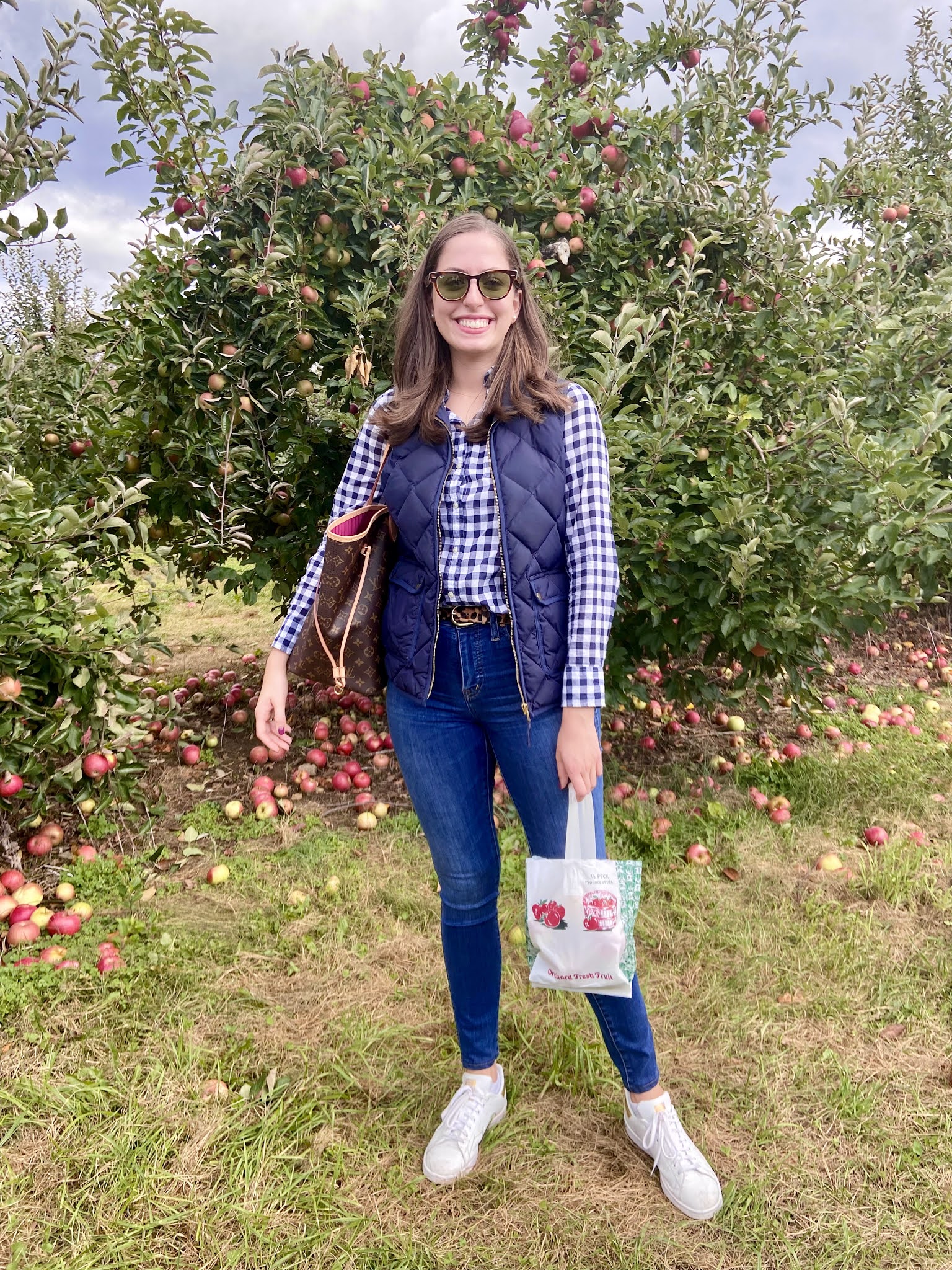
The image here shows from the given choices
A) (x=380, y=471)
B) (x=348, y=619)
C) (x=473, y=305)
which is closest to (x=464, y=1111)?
(x=348, y=619)

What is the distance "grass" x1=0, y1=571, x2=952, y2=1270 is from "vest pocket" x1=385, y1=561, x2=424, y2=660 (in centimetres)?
132

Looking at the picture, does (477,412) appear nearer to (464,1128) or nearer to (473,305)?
(473,305)

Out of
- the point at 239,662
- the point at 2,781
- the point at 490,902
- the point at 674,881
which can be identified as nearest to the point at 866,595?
the point at 674,881

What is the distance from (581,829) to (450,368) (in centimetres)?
105

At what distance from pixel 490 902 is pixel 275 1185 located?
2.81 ft

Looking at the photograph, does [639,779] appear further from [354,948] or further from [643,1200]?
[643,1200]

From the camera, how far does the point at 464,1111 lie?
2.05 meters

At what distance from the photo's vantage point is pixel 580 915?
5.38 ft

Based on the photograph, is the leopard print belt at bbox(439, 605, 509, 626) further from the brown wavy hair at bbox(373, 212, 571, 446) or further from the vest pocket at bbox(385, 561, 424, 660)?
the brown wavy hair at bbox(373, 212, 571, 446)

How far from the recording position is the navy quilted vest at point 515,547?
163cm

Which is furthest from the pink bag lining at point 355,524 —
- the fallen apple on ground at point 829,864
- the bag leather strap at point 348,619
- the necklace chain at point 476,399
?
the fallen apple on ground at point 829,864

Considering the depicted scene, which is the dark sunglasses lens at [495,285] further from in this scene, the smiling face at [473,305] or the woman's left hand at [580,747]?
the woman's left hand at [580,747]

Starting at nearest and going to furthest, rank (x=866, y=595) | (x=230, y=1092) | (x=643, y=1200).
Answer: (x=643, y=1200) → (x=230, y=1092) → (x=866, y=595)

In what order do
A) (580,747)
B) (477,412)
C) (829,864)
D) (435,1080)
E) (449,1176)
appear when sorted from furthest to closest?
(829,864) → (435,1080) → (449,1176) → (477,412) → (580,747)
